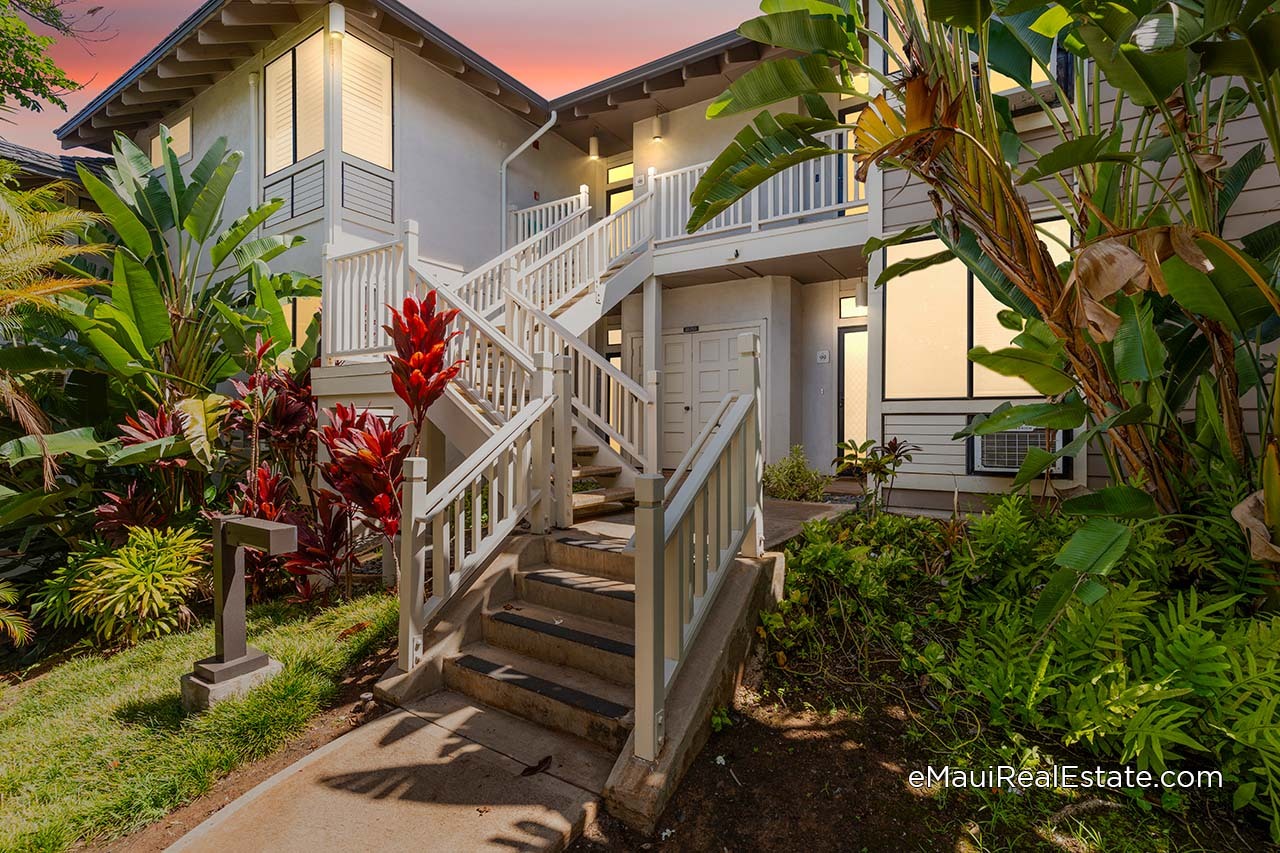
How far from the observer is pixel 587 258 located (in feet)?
27.2

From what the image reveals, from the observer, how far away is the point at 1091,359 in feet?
9.20

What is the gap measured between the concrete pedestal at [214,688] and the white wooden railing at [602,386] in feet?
10.3


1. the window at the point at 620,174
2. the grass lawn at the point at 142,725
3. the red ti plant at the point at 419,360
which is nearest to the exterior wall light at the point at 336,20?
the window at the point at 620,174

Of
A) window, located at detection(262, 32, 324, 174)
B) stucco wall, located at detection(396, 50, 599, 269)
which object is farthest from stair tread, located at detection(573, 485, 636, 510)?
window, located at detection(262, 32, 324, 174)

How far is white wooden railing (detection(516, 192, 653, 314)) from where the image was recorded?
7514 millimetres

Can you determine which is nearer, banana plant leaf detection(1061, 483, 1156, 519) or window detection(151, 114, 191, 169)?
banana plant leaf detection(1061, 483, 1156, 519)

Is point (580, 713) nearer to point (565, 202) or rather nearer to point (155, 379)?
point (155, 379)

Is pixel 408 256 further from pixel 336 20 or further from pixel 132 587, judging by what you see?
pixel 336 20

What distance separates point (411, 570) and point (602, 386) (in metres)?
2.87

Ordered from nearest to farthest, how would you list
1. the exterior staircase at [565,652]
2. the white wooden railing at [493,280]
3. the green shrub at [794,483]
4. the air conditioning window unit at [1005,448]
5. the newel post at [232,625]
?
the exterior staircase at [565,652], the newel post at [232,625], the air conditioning window unit at [1005,448], the white wooden railing at [493,280], the green shrub at [794,483]

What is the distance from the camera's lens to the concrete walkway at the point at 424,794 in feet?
7.92

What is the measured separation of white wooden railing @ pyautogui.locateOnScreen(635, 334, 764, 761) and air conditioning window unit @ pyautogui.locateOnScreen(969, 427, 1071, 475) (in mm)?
3269

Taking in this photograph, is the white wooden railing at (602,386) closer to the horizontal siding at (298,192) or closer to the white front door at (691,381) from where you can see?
the white front door at (691,381)

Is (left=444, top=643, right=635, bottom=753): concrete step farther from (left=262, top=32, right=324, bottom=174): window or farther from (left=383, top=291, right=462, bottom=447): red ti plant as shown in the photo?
(left=262, top=32, right=324, bottom=174): window
